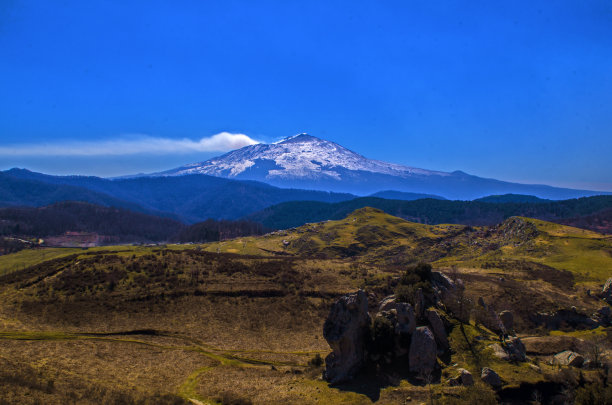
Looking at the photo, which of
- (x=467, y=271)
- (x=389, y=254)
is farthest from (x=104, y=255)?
(x=389, y=254)

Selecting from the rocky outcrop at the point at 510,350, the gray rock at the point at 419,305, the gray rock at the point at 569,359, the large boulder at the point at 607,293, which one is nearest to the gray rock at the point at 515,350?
the rocky outcrop at the point at 510,350

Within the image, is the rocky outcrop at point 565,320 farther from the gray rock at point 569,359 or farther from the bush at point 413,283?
the gray rock at point 569,359

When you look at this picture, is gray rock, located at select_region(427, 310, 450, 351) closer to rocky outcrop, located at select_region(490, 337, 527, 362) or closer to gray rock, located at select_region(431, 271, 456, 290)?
rocky outcrop, located at select_region(490, 337, 527, 362)

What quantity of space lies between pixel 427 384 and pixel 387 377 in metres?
3.14

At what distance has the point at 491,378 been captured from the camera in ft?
77.0

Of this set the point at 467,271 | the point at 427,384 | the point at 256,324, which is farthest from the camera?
the point at 467,271

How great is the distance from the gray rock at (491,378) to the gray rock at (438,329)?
192 inches

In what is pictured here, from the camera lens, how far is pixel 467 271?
75.5m

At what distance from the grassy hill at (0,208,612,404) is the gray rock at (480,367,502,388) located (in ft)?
1.96

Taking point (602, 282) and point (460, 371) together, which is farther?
point (602, 282)

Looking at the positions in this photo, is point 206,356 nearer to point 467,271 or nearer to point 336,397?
point 336,397

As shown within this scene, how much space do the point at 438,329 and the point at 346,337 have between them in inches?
330

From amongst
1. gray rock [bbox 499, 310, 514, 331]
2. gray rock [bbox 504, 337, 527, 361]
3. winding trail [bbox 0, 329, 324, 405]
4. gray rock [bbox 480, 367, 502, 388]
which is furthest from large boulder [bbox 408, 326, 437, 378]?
gray rock [bbox 499, 310, 514, 331]

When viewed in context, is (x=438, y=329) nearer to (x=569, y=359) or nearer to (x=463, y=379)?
(x=463, y=379)
